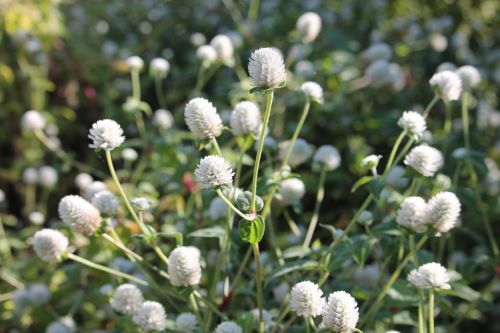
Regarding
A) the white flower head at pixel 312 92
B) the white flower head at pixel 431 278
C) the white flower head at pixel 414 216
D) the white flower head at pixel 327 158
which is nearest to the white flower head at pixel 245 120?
the white flower head at pixel 312 92

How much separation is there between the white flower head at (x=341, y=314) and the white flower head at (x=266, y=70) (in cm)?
41

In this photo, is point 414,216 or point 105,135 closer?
point 105,135

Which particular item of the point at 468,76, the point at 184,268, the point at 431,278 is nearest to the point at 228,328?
the point at 184,268

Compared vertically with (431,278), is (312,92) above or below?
above

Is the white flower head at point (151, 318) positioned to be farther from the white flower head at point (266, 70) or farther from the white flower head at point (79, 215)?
the white flower head at point (266, 70)

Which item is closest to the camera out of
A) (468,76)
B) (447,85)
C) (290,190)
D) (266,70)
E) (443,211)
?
(266,70)

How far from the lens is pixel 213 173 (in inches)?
49.5

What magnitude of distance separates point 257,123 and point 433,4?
A: 8.30 ft

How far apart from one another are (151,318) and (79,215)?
11.3 inches

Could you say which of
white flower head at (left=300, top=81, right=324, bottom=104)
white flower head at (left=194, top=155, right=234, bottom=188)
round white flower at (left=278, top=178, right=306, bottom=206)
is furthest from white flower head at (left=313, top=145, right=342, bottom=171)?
white flower head at (left=194, top=155, right=234, bottom=188)

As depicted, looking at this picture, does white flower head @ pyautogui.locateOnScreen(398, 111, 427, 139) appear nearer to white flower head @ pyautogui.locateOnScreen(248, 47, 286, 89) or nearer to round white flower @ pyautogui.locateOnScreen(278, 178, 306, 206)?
round white flower @ pyautogui.locateOnScreen(278, 178, 306, 206)

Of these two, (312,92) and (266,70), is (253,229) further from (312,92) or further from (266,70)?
(312,92)

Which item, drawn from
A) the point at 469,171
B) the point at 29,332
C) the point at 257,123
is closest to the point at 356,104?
the point at 469,171

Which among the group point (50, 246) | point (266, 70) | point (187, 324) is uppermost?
point (266, 70)
